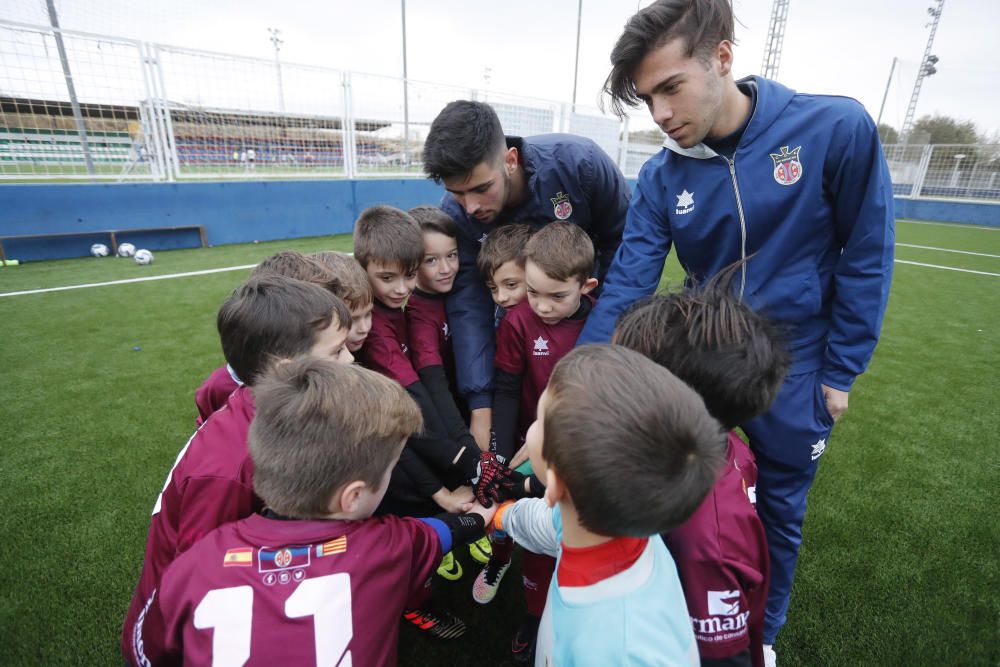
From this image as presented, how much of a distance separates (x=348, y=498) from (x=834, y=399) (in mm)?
1486

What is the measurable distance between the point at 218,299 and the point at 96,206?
3.39 meters

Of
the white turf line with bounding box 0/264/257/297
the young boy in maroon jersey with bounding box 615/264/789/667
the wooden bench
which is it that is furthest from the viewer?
the wooden bench

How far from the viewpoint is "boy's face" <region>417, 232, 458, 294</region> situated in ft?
7.34

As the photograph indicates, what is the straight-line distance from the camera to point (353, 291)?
1931 mm

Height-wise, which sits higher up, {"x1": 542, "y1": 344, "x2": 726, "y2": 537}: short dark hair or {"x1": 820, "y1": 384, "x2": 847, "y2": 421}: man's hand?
{"x1": 542, "y1": 344, "x2": 726, "y2": 537}: short dark hair

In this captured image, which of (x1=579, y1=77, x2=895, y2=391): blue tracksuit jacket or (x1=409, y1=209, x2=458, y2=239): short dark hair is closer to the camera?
(x1=579, y1=77, x2=895, y2=391): blue tracksuit jacket

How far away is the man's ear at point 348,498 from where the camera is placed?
1142 mm

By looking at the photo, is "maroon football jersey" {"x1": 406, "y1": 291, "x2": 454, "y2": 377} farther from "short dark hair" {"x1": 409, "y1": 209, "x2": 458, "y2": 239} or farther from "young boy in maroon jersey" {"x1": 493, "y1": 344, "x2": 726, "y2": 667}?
"young boy in maroon jersey" {"x1": 493, "y1": 344, "x2": 726, "y2": 667}

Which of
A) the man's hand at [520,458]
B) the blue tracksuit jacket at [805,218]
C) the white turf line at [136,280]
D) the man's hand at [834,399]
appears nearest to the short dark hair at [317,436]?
the man's hand at [520,458]

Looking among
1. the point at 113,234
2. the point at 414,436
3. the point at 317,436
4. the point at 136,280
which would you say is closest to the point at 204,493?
the point at 317,436

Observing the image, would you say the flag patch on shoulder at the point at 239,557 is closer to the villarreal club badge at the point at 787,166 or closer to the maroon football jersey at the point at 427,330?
the maroon football jersey at the point at 427,330

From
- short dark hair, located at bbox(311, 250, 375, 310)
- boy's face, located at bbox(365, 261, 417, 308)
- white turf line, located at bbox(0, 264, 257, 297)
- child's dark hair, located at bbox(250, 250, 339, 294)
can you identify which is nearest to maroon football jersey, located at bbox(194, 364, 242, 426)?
child's dark hair, located at bbox(250, 250, 339, 294)

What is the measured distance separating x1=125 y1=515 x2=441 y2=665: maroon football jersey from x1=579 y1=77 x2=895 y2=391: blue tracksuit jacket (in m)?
1.38

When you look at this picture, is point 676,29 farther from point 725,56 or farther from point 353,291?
point 353,291
